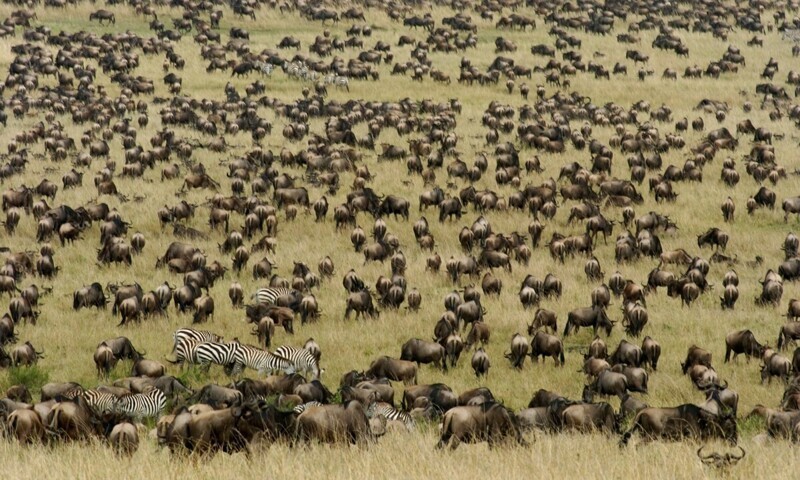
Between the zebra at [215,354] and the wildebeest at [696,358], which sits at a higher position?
the wildebeest at [696,358]

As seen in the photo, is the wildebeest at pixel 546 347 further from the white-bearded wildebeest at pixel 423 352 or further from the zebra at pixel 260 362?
the zebra at pixel 260 362

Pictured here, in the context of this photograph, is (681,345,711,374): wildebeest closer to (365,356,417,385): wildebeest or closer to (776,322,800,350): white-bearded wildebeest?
(776,322,800,350): white-bearded wildebeest

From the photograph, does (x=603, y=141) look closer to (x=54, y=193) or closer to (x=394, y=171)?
(x=394, y=171)

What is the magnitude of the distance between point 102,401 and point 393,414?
4.32m

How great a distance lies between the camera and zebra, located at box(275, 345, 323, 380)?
18.0 m

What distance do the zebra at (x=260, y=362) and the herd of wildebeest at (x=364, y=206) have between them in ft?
0.21

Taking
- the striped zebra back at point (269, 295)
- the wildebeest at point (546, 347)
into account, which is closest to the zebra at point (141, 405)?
the striped zebra back at point (269, 295)

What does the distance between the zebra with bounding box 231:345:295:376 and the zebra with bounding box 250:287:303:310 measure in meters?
3.69

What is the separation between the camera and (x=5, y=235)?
27.3 m

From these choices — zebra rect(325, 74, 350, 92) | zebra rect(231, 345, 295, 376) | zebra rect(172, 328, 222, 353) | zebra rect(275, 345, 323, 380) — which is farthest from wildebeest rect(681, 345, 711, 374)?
zebra rect(325, 74, 350, 92)

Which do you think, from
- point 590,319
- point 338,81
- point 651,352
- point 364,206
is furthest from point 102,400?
point 338,81

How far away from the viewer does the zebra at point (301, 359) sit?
1797 centimetres

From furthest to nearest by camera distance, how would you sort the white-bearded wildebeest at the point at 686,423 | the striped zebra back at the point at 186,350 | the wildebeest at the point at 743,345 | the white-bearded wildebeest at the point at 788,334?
the white-bearded wildebeest at the point at 788,334 → the wildebeest at the point at 743,345 → the striped zebra back at the point at 186,350 → the white-bearded wildebeest at the point at 686,423

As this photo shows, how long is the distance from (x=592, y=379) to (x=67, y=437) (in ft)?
31.7
